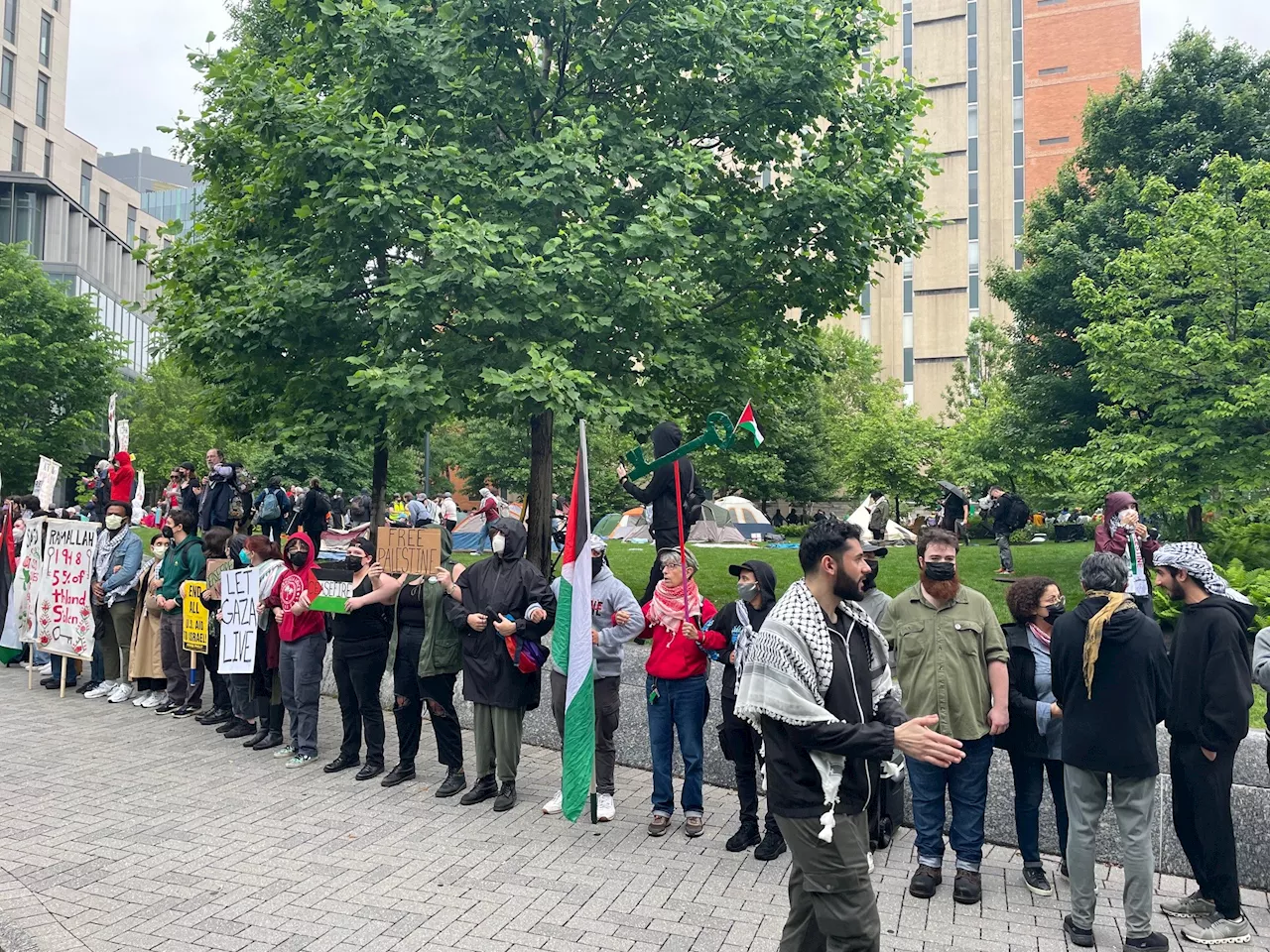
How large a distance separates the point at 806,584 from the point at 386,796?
199 inches

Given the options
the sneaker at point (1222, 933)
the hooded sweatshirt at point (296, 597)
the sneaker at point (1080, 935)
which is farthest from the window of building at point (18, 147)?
the sneaker at point (1222, 933)

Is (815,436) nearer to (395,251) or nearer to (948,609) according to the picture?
(395,251)

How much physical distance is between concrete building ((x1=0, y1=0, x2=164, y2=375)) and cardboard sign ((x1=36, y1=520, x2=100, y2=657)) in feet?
164

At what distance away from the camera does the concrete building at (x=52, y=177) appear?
2224 inches

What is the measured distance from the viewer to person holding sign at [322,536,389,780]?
8375 millimetres

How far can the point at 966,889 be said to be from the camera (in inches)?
226

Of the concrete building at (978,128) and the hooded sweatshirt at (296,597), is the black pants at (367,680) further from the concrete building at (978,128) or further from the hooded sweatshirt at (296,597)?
the concrete building at (978,128)

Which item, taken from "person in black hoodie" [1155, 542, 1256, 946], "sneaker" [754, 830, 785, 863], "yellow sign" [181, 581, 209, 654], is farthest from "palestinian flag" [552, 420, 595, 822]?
"yellow sign" [181, 581, 209, 654]

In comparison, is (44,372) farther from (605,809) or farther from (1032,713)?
(1032,713)

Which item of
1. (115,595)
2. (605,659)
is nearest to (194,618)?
(115,595)

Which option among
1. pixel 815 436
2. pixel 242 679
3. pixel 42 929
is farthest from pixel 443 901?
pixel 815 436

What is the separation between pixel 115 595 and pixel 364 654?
180 inches

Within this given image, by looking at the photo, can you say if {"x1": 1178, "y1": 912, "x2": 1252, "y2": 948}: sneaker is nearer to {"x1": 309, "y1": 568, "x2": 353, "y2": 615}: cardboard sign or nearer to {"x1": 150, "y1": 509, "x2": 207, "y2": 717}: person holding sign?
{"x1": 309, "y1": 568, "x2": 353, "y2": 615}: cardboard sign

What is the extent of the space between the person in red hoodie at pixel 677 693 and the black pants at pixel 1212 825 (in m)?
2.89
